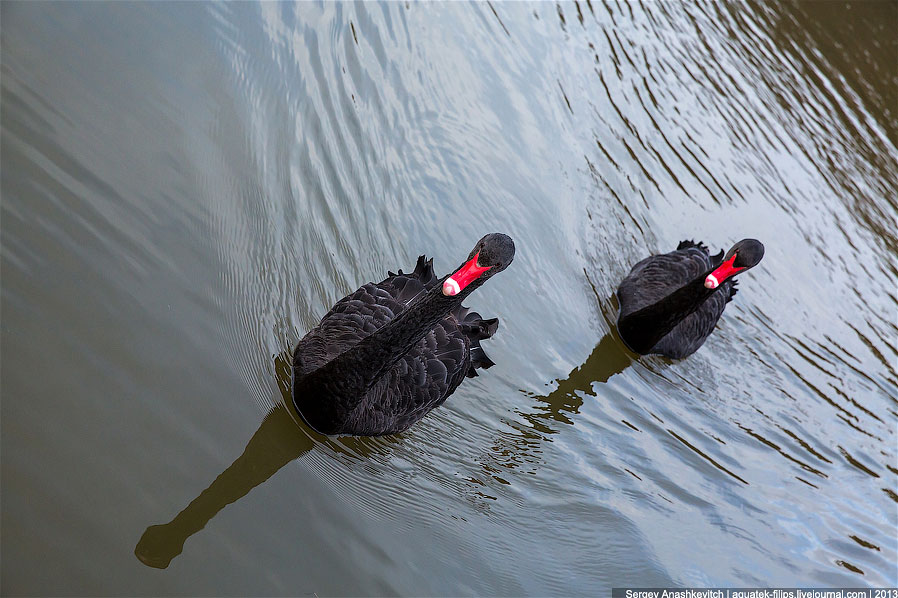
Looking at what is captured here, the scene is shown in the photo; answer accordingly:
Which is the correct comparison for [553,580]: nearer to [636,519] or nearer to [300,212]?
[636,519]

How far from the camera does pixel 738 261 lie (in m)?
5.09

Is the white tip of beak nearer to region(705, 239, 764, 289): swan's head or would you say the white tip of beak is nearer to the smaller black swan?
the smaller black swan

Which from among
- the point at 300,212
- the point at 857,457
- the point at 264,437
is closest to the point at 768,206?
the point at 857,457

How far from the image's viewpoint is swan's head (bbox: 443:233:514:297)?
3.23m

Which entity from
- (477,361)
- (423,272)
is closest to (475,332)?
(477,361)

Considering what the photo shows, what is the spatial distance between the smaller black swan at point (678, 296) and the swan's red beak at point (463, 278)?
2.28 m

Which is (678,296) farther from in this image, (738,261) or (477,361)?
(477,361)

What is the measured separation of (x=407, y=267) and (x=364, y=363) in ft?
4.84

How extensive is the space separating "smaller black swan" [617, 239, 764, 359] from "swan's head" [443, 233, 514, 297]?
7.29 feet

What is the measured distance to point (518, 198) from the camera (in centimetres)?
588

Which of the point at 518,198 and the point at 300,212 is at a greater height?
the point at 518,198

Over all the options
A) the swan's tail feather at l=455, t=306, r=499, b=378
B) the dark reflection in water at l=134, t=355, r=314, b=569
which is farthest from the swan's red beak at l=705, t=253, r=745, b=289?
the dark reflection in water at l=134, t=355, r=314, b=569

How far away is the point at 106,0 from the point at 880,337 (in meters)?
6.68

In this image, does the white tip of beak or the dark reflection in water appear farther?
the white tip of beak
